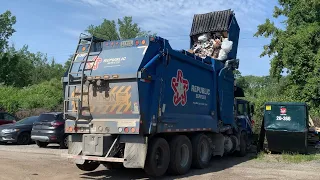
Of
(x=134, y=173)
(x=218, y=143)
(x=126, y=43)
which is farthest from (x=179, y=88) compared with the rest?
(x=218, y=143)

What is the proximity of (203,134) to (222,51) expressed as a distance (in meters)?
3.24

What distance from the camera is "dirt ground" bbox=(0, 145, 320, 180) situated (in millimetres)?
9664

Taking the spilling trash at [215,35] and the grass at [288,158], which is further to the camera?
the grass at [288,158]

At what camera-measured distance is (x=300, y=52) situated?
2456cm

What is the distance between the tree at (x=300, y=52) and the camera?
24.2m

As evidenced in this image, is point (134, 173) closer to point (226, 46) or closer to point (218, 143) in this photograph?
point (218, 143)

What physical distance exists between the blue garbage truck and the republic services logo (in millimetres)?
26

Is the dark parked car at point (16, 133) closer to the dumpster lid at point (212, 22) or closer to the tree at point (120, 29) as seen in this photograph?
the dumpster lid at point (212, 22)

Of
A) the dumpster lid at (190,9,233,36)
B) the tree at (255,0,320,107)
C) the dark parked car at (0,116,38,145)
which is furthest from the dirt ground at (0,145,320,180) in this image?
the tree at (255,0,320,107)

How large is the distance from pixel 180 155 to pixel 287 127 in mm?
6189

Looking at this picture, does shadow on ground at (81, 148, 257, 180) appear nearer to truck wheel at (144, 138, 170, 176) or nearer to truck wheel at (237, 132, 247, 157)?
truck wheel at (144, 138, 170, 176)

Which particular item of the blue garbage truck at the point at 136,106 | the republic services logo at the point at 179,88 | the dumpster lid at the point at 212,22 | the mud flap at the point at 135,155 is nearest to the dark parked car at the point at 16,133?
the blue garbage truck at the point at 136,106

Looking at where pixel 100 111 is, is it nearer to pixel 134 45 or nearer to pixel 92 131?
pixel 92 131

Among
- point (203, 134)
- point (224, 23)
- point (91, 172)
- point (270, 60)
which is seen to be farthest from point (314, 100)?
point (91, 172)
